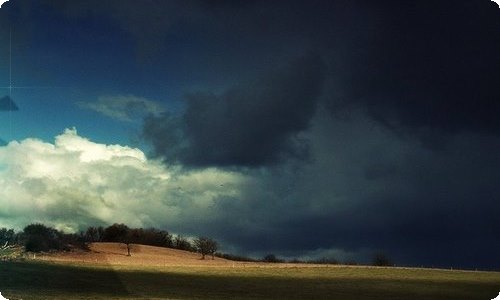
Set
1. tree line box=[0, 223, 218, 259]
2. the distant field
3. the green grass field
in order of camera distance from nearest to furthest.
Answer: the green grass field < the distant field < tree line box=[0, 223, 218, 259]

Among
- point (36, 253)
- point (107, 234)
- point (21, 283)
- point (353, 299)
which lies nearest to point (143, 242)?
point (107, 234)

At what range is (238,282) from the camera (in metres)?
49.7

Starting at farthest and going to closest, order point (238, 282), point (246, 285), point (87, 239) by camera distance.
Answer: point (87, 239) < point (238, 282) < point (246, 285)

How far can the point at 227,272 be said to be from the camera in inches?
2480

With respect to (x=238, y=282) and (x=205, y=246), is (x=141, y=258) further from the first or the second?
(x=238, y=282)

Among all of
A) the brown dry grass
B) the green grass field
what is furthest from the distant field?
the brown dry grass

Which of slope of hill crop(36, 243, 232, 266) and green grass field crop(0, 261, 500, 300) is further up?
slope of hill crop(36, 243, 232, 266)

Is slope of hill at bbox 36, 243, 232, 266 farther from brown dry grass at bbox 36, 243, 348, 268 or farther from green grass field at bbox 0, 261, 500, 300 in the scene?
green grass field at bbox 0, 261, 500, 300

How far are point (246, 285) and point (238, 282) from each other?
3706 mm

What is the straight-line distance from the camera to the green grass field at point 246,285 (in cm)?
3684

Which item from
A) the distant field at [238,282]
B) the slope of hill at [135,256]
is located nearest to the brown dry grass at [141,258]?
the slope of hill at [135,256]

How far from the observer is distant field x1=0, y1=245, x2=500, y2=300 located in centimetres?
3738

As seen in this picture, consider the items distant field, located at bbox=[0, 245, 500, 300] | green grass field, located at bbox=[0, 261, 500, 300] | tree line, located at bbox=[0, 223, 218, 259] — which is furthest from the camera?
tree line, located at bbox=[0, 223, 218, 259]

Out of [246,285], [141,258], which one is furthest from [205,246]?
[246,285]
